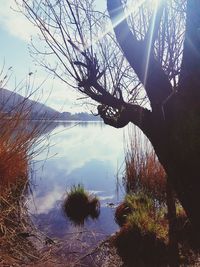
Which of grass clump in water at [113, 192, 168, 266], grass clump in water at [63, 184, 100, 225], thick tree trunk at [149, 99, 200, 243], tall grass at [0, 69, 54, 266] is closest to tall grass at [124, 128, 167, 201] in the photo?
grass clump in water at [63, 184, 100, 225]

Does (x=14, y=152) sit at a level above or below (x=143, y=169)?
above

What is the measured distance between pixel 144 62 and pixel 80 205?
11.8 feet

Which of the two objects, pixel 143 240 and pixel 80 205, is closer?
pixel 143 240

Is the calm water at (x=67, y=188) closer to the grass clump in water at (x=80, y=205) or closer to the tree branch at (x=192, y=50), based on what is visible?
the grass clump in water at (x=80, y=205)

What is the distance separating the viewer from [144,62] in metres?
2.17

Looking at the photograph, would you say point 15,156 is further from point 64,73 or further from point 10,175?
point 64,73

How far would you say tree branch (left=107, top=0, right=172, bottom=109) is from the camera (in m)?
Result: 2.13

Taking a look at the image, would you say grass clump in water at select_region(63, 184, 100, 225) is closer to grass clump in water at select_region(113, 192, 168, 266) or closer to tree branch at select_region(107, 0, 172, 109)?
grass clump in water at select_region(113, 192, 168, 266)

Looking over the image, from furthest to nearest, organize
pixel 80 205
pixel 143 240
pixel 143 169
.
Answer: pixel 143 169
pixel 80 205
pixel 143 240

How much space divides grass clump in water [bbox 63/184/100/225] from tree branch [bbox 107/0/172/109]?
10.3 feet

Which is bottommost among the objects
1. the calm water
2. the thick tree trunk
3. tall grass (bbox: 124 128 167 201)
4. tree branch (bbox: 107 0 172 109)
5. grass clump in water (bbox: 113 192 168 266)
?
the calm water

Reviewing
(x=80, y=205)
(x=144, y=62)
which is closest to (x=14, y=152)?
(x=144, y=62)

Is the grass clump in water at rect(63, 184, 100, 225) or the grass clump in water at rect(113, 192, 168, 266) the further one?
the grass clump in water at rect(63, 184, 100, 225)

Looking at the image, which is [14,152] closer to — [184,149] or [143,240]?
[143,240]
